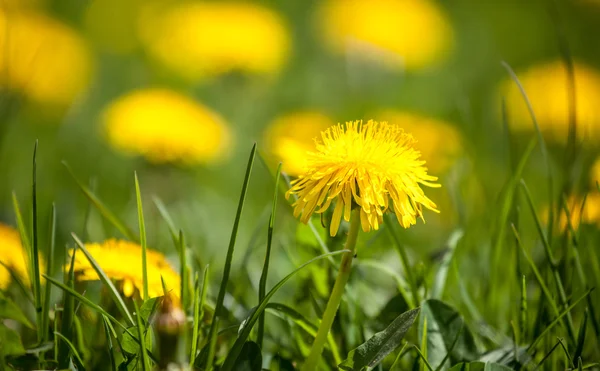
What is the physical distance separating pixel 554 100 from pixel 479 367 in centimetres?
185

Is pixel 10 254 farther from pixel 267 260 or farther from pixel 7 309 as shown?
pixel 267 260

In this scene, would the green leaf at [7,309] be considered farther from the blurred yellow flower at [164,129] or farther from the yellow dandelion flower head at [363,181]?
the blurred yellow flower at [164,129]

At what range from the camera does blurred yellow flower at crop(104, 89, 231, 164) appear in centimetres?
169

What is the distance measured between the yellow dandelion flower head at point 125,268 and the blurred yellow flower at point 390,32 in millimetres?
2250

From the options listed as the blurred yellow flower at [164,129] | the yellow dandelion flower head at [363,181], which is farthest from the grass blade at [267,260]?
the blurred yellow flower at [164,129]

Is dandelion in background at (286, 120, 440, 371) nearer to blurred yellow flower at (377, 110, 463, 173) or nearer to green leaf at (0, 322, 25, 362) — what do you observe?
green leaf at (0, 322, 25, 362)

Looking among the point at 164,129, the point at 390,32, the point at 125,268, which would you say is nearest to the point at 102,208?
the point at 125,268

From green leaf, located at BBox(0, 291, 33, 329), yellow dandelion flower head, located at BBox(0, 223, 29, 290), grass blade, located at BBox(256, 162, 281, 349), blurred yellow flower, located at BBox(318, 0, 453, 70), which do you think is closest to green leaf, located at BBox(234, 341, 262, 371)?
grass blade, located at BBox(256, 162, 281, 349)

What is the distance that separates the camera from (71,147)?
226 centimetres

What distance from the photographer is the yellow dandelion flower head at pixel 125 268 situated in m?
0.80

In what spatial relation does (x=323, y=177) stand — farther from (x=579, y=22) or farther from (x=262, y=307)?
(x=579, y=22)

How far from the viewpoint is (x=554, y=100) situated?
7.82 ft

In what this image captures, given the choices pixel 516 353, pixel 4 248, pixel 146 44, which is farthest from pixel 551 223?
pixel 146 44

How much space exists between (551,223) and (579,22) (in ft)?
10.8
